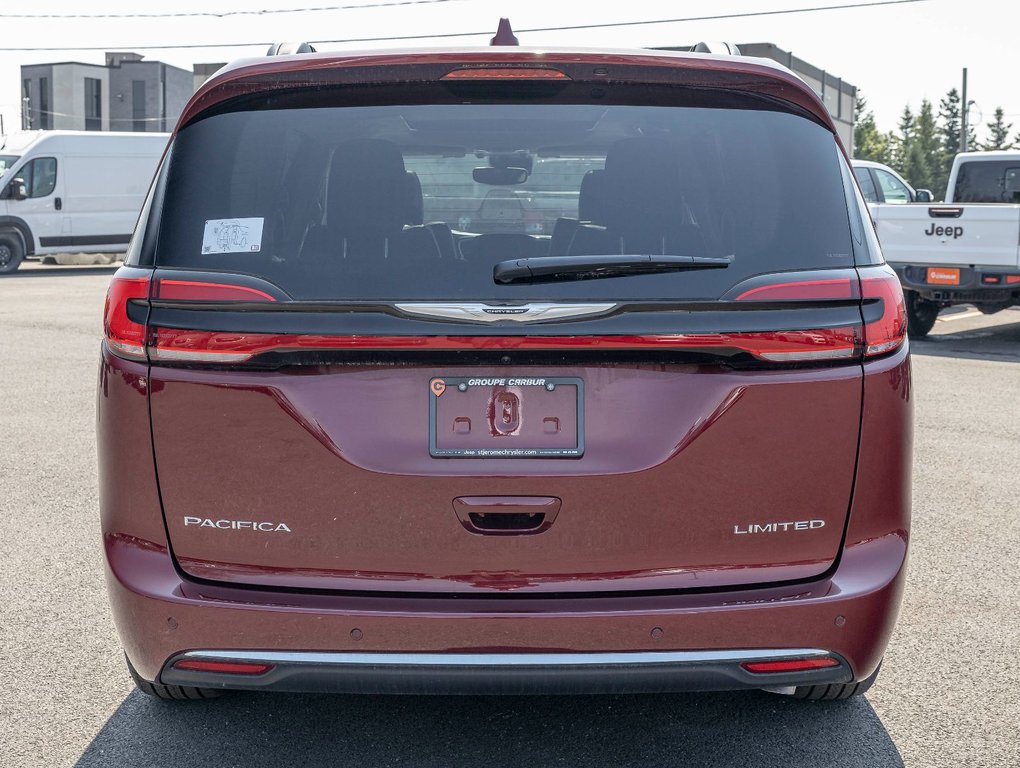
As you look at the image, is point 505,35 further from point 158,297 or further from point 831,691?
point 831,691

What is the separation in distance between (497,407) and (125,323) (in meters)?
0.90

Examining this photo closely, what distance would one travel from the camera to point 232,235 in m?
2.89

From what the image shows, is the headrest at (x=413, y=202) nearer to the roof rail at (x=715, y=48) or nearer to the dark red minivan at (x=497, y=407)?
the dark red minivan at (x=497, y=407)

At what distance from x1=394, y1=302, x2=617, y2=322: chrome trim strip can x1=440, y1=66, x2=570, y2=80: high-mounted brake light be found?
22.7 inches

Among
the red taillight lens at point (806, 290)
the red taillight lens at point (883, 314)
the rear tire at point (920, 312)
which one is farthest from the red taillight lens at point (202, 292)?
the rear tire at point (920, 312)

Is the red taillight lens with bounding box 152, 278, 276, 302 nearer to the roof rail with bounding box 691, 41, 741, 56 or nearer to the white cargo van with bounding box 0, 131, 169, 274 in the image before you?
the roof rail with bounding box 691, 41, 741, 56

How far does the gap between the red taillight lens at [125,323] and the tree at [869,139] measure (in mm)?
155466

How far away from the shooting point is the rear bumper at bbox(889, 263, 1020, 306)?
13484 mm

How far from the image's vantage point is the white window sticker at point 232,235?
2871 mm

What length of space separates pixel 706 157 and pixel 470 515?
101 cm

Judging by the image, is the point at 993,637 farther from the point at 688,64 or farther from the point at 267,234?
the point at 267,234

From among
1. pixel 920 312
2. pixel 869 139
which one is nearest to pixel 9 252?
pixel 920 312

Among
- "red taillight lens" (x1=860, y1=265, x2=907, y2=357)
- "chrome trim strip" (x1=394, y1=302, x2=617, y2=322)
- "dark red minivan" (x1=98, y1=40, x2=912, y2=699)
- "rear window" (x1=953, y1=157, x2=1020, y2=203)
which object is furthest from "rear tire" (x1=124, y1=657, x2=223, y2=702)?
"rear window" (x1=953, y1=157, x2=1020, y2=203)

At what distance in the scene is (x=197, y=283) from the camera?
9.32 feet
